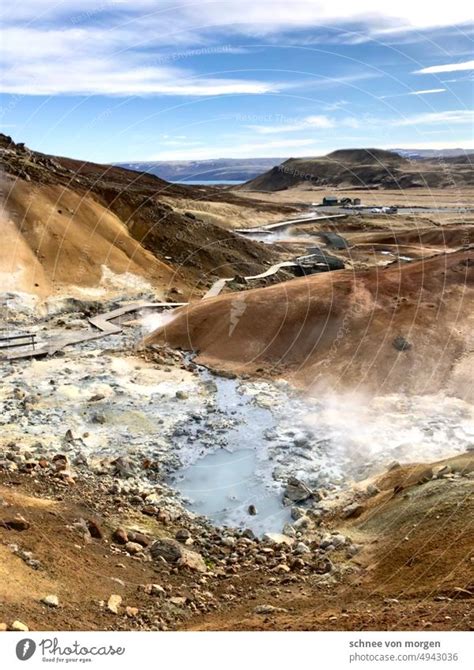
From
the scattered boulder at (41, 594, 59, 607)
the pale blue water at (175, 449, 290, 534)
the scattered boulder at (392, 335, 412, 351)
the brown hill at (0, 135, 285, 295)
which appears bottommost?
the pale blue water at (175, 449, 290, 534)

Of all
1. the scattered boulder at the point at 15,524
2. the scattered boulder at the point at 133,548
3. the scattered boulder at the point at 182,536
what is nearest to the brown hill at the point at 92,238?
the scattered boulder at the point at 182,536

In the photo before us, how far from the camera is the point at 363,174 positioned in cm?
15275

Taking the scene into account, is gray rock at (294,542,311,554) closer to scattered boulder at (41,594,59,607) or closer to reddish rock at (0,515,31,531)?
scattered boulder at (41,594,59,607)

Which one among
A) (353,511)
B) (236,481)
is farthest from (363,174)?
(353,511)

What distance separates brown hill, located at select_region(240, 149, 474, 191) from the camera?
136 meters

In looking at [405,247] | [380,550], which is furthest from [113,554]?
[405,247]

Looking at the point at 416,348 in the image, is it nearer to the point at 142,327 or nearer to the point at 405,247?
the point at 142,327

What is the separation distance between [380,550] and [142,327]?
62.3 ft

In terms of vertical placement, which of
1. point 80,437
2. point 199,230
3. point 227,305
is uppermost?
point 199,230

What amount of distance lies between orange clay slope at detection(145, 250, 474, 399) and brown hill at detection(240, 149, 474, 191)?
11008 centimetres

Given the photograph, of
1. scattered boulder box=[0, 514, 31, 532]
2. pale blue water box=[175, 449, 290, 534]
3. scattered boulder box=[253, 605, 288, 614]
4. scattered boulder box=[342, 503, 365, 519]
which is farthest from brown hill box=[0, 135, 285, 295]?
scattered boulder box=[253, 605, 288, 614]

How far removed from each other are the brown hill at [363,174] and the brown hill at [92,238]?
94.8 m
